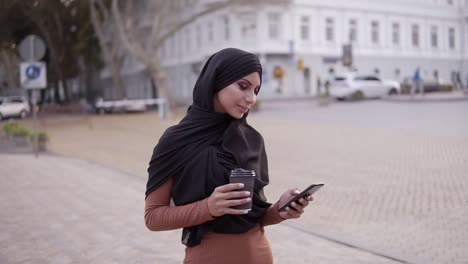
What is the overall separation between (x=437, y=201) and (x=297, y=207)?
6333 mm

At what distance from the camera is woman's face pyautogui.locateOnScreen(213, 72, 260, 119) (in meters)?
2.54

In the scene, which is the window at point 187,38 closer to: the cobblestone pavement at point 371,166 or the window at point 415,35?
the window at point 415,35

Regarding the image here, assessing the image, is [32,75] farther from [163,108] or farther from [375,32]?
[375,32]

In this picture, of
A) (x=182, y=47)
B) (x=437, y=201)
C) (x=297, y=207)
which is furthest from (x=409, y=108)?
(x=182, y=47)

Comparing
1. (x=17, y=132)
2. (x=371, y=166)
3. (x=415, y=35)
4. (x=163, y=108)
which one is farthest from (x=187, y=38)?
(x=371, y=166)

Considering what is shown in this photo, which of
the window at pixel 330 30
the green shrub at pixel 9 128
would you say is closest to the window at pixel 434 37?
the window at pixel 330 30

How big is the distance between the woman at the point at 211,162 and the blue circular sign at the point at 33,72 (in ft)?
45.9

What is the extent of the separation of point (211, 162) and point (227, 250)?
37 cm

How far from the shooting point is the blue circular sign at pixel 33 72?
15680mm

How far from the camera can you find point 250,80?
257 centimetres

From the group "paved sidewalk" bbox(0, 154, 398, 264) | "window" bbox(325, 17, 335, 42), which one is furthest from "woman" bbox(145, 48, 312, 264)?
"window" bbox(325, 17, 335, 42)

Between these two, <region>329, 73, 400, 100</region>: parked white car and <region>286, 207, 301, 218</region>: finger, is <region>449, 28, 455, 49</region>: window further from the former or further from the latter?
<region>286, 207, 301, 218</region>: finger

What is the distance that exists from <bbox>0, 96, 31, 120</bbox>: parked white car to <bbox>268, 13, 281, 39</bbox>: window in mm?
18983

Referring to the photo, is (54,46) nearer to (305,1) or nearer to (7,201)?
(305,1)
